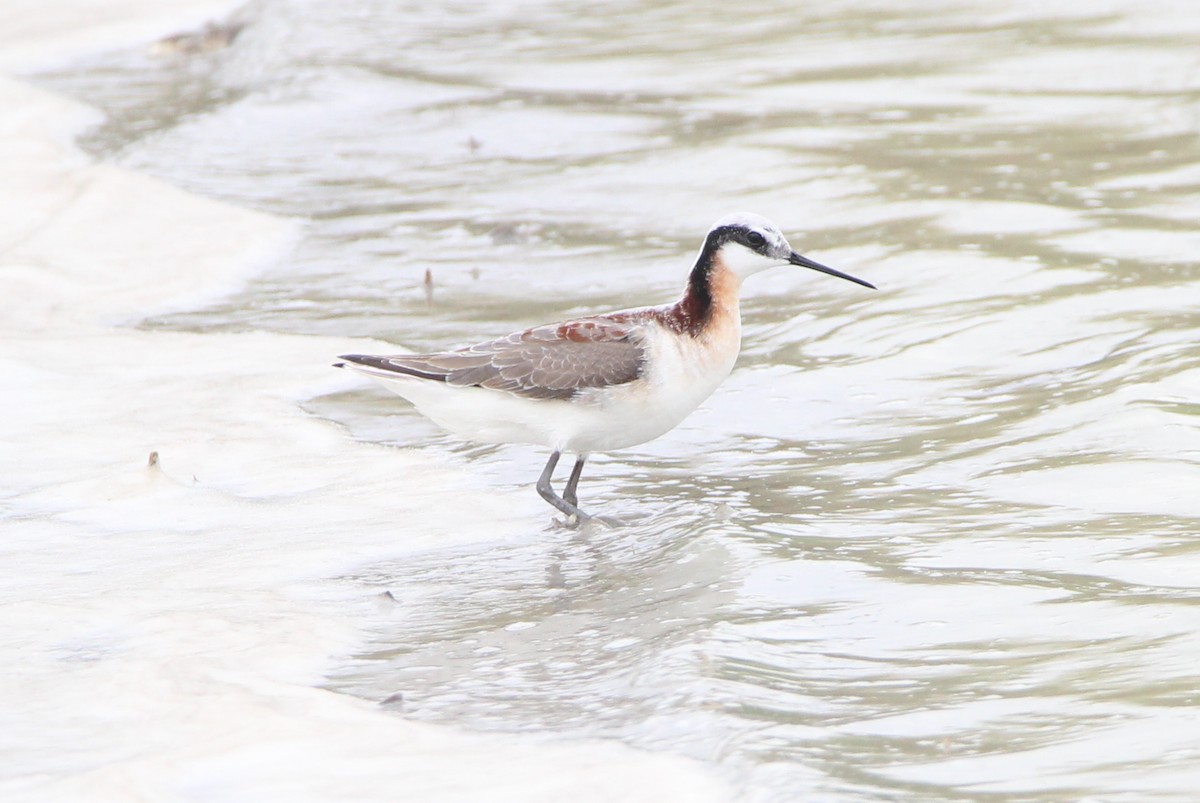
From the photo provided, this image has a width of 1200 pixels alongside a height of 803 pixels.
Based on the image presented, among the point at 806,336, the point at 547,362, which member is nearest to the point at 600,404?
the point at 547,362

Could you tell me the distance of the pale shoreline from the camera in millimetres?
4879

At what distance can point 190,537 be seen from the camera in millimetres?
7336

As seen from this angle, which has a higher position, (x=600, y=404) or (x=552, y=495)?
(x=600, y=404)

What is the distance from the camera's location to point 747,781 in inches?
182

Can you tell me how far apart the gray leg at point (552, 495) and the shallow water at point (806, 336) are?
0.53 ft

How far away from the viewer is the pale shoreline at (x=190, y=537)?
4.88 metres

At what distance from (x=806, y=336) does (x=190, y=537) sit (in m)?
3.70

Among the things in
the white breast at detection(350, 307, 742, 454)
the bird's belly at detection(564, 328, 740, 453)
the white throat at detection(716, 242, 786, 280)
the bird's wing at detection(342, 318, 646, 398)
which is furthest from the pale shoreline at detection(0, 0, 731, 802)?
the white throat at detection(716, 242, 786, 280)

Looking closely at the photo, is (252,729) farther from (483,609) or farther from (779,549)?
(779,549)

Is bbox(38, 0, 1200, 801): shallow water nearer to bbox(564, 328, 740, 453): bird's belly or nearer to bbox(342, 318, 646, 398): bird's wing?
bbox(564, 328, 740, 453): bird's belly

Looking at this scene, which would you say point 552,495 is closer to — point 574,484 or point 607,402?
point 574,484

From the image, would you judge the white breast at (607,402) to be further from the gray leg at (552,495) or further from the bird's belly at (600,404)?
the gray leg at (552,495)

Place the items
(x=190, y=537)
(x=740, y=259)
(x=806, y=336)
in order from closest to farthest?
(x=190, y=537), (x=740, y=259), (x=806, y=336)

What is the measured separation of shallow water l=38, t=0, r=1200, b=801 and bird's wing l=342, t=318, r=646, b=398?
0.61 m
